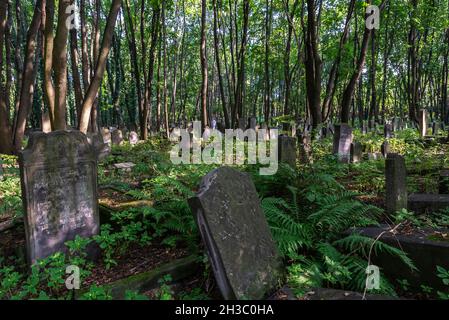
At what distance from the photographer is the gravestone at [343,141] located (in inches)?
354

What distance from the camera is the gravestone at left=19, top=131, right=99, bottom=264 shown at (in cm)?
385

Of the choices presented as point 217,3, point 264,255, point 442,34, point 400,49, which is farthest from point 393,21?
point 264,255

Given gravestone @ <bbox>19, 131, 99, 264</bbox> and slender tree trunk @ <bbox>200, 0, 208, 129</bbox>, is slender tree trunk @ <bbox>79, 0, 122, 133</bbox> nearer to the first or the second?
gravestone @ <bbox>19, 131, 99, 264</bbox>

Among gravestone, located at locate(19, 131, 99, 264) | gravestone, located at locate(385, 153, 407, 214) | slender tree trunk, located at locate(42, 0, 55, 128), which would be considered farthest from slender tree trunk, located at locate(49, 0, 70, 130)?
gravestone, located at locate(385, 153, 407, 214)

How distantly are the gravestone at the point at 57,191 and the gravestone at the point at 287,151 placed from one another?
4.01 meters

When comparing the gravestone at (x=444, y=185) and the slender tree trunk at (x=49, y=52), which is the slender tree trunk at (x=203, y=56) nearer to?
the slender tree trunk at (x=49, y=52)

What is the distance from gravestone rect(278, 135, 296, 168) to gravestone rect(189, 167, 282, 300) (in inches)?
144

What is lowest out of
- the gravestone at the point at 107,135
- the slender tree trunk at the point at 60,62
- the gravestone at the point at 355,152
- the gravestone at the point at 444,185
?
the gravestone at the point at 444,185

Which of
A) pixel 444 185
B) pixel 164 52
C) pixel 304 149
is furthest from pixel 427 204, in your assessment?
pixel 164 52

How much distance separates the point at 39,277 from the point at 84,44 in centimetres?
1152
